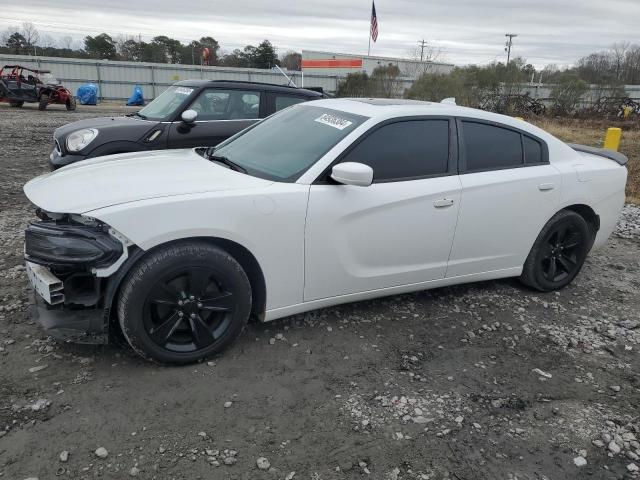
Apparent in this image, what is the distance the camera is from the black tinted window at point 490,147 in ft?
13.2

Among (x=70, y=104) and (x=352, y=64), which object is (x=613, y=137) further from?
(x=352, y=64)

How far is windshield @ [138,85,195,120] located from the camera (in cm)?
684

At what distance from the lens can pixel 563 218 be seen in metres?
4.48

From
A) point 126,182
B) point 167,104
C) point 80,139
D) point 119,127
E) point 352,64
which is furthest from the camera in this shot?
point 352,64

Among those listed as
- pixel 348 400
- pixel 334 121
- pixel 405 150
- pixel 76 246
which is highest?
pixel 334 121

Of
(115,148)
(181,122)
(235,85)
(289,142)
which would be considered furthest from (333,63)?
(289,142)

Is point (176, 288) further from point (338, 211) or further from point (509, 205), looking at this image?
point (509, 205)

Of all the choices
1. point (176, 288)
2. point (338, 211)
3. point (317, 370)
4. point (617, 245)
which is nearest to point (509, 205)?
point (338, 211)

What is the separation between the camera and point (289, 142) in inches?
149

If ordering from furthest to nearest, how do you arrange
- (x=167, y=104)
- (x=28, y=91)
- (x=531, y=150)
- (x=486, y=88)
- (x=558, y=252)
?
(x=486, y=88), (x=28, y=91), (x=167, y=104), (x=558, y=252), (x=531, y=150)

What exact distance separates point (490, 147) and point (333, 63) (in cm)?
3910

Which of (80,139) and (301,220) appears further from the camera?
(80,139)

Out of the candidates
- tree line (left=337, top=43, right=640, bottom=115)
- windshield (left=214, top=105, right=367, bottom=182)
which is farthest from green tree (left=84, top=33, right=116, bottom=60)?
windshield (left=214, top=105, right=367, bottom=182)

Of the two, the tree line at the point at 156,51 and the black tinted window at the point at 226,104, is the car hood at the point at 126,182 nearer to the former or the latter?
the black tinted window at the point at 226,104
